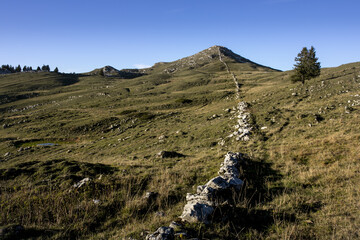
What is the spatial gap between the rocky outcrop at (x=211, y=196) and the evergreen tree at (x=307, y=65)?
54139 mm

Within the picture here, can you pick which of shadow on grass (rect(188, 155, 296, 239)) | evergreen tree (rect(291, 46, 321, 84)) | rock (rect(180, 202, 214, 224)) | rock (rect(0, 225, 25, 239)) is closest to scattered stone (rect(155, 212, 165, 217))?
rock (rect(180, 202, 214, 224))

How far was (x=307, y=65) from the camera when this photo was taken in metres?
50.3

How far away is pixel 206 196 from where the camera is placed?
6.36 m

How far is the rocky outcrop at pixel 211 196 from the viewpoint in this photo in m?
5.39

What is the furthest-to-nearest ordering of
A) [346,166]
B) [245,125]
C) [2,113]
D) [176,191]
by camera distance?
[2,113] → [245,125] → [346,166] → [176,191]

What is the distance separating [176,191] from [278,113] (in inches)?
828

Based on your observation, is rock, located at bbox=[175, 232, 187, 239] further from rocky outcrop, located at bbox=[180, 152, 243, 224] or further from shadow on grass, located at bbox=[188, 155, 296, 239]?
rocky outcrop, located at bbox=[180, 152, 243, 224]

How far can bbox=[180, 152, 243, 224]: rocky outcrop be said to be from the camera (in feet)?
17.7

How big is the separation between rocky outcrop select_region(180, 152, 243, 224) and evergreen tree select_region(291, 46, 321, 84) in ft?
178

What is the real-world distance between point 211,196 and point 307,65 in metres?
59.2

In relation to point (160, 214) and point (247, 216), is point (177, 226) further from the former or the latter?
point (247, 216)

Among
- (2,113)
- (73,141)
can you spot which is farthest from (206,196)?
(2,113)

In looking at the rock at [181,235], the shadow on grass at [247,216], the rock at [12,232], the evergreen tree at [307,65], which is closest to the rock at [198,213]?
the shadow on grass at [247,216]

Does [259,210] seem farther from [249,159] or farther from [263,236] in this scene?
[249,159]
